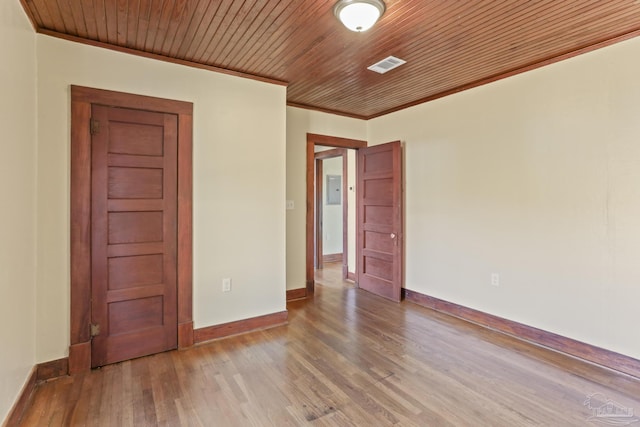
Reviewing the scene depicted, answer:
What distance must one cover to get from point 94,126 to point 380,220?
3.26 meters

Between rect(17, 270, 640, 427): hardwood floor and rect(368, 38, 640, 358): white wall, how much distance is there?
17.1 inches

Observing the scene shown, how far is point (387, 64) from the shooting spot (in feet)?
9.53

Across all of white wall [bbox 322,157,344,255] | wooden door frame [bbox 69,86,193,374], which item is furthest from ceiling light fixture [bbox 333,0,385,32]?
white wall [bbox 322,157,344,255]

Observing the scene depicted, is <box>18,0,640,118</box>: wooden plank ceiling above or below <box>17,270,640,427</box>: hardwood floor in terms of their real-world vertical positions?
above

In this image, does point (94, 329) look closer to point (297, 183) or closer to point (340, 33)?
point (297, 183)

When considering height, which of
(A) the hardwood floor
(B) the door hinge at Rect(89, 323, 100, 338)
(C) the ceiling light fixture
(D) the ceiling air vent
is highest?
(D) the ceiling air vent

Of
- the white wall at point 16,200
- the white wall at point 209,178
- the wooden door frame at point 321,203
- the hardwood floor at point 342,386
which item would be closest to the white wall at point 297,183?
the white wall at point 209,178

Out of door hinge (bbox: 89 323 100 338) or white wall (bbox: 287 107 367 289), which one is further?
white wall (bbox: 287 107 367 289)

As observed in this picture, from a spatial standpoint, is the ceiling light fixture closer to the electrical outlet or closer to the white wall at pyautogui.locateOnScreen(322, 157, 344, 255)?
the electrical outlet

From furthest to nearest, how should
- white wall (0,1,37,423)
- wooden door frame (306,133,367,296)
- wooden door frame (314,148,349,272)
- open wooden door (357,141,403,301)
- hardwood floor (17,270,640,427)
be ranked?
wooden door frame (314,148,349,272), wooden door frame (306,133,367,296), open wooden door (357,141,403,301), hardwood floor (17,270,640,427), white wall (0,1,37,423)

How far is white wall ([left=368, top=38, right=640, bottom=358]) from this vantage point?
244 centimetres

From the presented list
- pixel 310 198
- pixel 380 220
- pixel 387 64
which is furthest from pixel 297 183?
pixel 387 64

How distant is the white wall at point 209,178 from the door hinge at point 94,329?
14 cm

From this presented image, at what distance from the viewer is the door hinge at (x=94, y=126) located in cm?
244
